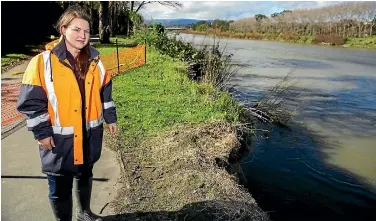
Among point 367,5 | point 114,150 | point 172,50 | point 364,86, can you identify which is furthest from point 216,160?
point 367,5

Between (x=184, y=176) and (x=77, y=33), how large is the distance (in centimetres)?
213

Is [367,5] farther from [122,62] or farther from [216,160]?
[216,160]

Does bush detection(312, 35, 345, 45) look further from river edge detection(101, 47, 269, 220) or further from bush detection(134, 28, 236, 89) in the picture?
river edge detection(101, 47, 269, 220)

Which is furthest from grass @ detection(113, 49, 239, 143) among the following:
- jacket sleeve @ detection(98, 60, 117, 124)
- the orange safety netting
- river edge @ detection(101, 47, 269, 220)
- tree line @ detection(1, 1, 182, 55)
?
tree line @ detection(1, 1, 182, 55)

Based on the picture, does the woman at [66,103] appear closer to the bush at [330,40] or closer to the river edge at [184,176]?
the river edge at [184,176]

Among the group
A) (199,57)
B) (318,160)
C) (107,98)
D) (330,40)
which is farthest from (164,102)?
(330,40)

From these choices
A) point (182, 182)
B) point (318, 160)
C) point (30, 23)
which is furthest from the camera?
point (30, 23)

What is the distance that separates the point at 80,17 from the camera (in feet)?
8.45

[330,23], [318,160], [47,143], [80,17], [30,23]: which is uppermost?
[330,23]

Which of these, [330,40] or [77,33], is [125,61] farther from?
[330,40]

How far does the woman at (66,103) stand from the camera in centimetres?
247

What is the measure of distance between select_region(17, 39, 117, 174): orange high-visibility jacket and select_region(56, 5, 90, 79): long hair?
0.13 ft

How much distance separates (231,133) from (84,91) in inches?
133

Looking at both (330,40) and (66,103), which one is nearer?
(66,103)
